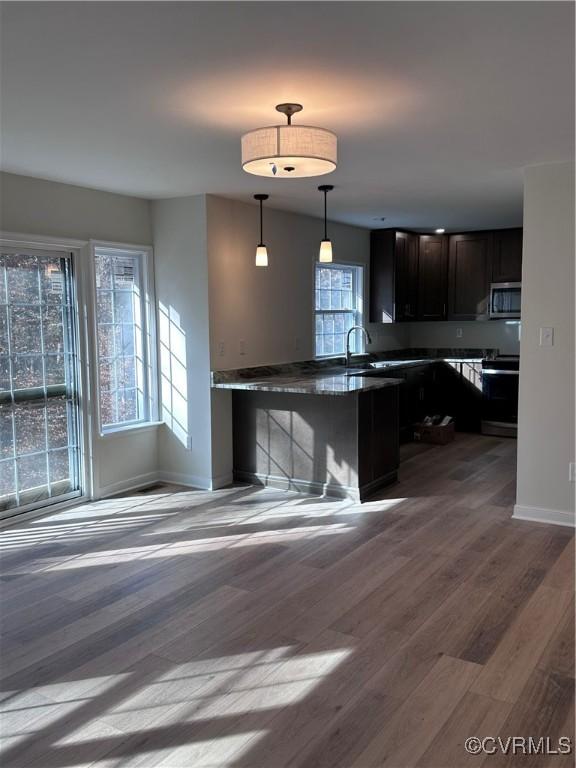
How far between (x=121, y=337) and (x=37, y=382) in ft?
2.90

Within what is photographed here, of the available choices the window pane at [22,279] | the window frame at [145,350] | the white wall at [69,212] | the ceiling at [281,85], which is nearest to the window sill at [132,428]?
the window frame at [145,350]

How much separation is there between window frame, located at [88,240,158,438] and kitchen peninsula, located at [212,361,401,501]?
26.7 inches

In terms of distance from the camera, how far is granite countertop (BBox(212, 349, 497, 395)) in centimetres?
490

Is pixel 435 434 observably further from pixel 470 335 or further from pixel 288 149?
pixel 288 149

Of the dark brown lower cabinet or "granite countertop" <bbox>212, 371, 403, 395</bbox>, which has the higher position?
"granite countertop" <bbox>212, 371, 403, 395</bbox>

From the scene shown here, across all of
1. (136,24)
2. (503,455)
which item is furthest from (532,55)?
(503,455)

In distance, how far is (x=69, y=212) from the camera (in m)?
4.73

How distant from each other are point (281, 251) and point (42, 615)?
385 cm

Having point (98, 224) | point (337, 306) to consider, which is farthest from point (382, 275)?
point (98, 224)

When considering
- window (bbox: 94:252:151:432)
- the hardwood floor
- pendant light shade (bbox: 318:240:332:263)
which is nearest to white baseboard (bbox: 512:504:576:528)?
the hardwood floor

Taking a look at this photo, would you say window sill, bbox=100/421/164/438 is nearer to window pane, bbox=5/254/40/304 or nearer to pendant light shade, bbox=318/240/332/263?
window pane, bbox=5/254/40/304

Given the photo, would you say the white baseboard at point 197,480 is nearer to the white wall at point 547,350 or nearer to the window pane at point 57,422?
the window pane at point 57,422

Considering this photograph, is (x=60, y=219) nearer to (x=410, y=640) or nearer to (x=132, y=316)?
(x=132, y=316)

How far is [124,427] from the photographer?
5.30m
